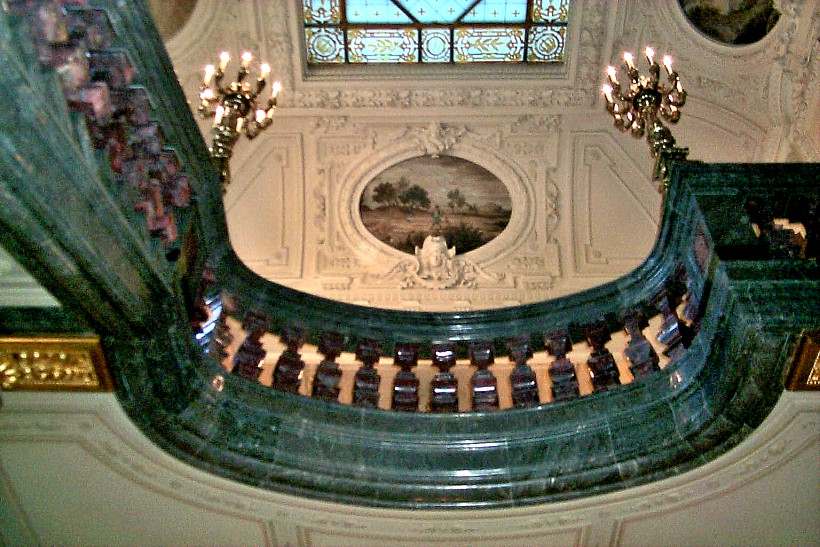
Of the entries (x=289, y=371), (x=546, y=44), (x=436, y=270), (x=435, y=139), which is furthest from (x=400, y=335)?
(x=546, y=44)

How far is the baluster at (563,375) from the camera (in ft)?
18.5

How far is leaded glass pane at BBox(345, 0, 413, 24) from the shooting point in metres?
11.8

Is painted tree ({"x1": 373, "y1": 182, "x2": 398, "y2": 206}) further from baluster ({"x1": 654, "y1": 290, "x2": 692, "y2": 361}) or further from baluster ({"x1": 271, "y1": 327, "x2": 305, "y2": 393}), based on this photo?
baluster ({"x1": 654, "y1": 290, "x2": 692, "y2": 361})

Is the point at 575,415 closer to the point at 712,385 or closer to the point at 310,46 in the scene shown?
the point at 712,385

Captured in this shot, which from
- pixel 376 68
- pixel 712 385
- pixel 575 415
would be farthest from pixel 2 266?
pixel 376 68

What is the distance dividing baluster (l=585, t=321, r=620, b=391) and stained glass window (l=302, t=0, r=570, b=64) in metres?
7.03

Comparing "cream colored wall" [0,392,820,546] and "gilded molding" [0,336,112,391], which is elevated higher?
"gilded molding" [0,336,112,391]

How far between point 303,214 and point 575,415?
7369 mm

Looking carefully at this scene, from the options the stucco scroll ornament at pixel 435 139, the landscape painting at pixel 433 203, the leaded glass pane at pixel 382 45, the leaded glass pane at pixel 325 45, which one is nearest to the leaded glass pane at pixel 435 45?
the leaded glass pane at pixel 382 45

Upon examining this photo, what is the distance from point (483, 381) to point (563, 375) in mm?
547

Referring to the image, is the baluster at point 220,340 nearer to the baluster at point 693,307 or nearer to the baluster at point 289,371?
the baluster at point 289,371

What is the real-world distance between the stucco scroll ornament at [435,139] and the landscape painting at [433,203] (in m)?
0.14

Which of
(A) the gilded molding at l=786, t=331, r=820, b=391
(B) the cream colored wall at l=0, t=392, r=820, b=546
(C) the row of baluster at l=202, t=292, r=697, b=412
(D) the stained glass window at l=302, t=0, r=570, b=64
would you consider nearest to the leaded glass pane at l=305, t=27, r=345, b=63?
(D) the stained glass window at l=302, t=0, r=570, b=64

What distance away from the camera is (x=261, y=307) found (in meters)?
5.96
